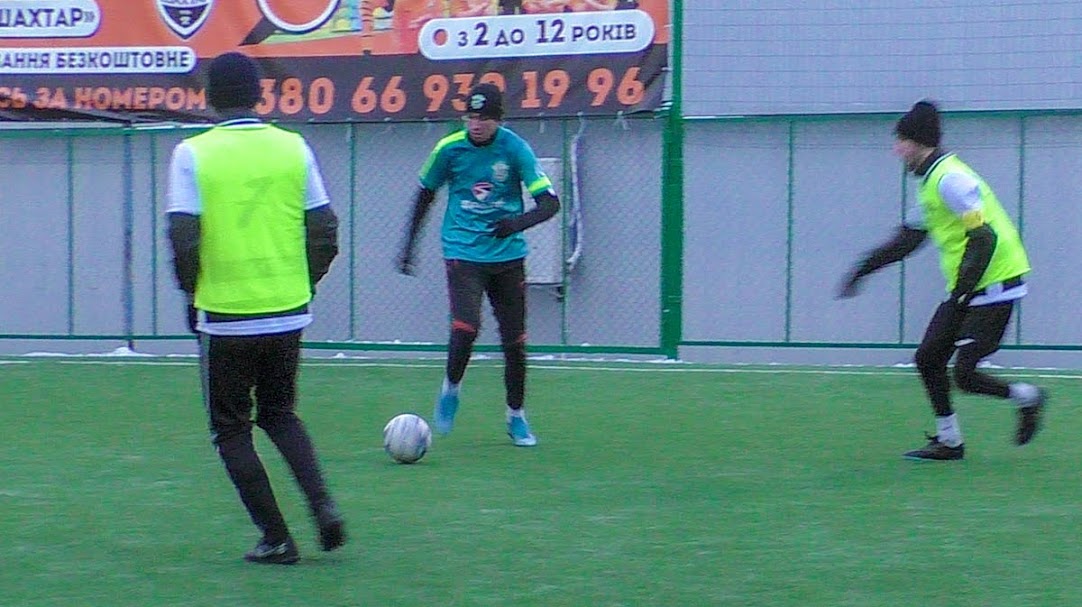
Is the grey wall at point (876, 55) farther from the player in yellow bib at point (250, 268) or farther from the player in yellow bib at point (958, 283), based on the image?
the player in yellow bib at point (250, 268)

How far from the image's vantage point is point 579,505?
6.55 m

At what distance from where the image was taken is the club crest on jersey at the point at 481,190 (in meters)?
8.01

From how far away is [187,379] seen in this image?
11.4 meters

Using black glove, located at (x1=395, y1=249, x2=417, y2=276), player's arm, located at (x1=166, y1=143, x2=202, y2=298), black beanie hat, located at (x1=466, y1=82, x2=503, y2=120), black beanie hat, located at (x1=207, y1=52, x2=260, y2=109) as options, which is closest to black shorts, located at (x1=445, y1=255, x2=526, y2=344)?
black glove, located at (x1=395, y1=249, x2=417, y2=276)

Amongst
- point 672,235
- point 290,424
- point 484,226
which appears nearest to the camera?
point 290,424

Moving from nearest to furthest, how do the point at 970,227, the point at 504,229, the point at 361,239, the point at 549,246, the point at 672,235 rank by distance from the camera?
1. the point at 970,227
2. the point at 504,229
3. the point at 672,235
4. the point at 549,246
5. the point at 361,239

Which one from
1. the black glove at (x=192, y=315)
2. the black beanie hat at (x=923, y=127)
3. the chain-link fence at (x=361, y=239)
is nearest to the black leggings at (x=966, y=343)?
the black beanie hat at (x=923, y=127)

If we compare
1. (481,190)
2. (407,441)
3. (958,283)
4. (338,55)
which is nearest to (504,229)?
(481,190)

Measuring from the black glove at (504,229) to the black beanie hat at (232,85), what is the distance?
2778 mm

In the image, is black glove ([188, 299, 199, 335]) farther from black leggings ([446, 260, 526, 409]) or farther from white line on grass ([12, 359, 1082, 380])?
white line on grass ([12, 359, 1082, 380])

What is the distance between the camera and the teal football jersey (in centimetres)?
795

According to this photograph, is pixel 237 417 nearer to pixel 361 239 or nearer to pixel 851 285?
pixel 851 285

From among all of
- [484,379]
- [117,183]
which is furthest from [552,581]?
[117,183]

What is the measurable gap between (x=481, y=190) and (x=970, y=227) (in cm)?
245
